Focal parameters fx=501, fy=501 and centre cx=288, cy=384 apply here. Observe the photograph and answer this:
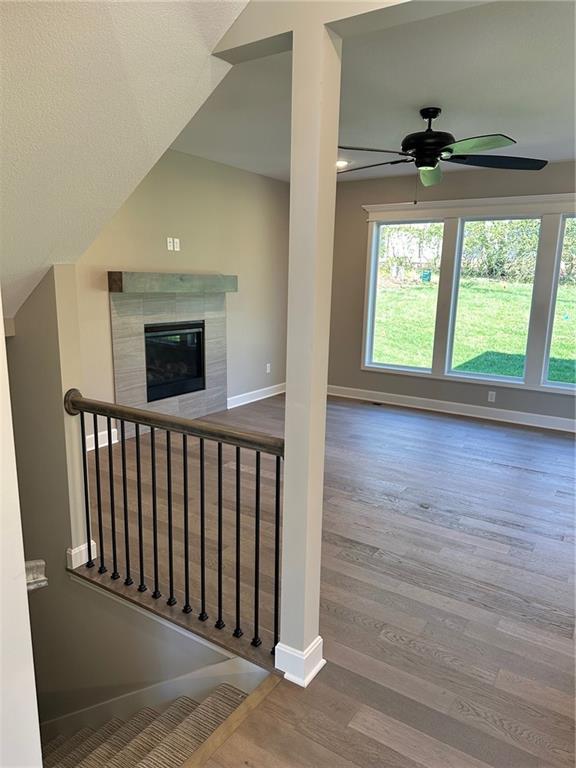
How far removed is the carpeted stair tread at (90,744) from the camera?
7.57 ft

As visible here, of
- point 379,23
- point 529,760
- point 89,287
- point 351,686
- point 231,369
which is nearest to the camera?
point 379,23

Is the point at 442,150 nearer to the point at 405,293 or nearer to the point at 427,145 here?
the point at 427,145

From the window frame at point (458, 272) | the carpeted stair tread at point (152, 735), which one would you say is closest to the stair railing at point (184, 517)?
the carpeted stair tread at point (152, 735)

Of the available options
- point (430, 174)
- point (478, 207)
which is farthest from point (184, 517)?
point (478, 207)

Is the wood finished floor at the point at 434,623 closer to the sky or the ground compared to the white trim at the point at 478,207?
closer to the ground

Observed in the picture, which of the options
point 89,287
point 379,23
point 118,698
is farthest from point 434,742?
point 89,287

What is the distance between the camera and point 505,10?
2.16 meters

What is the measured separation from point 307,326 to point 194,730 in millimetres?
1570

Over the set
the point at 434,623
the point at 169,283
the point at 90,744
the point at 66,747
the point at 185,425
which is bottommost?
the point at 66,747

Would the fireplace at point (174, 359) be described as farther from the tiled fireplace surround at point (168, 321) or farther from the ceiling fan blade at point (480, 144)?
the ceiling fan blade at point (480, 144)

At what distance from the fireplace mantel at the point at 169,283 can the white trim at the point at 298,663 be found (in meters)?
3.19

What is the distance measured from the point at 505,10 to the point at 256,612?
278cm

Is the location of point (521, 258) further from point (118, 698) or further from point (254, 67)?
point (118, 698)

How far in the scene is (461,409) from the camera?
19.1ft
